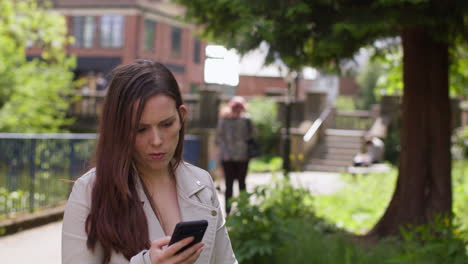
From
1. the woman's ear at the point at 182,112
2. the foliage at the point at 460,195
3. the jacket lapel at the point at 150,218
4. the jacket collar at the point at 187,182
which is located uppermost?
the woman's ear at the point at 182,112

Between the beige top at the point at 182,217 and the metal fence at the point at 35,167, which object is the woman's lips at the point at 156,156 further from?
the metal fence at the point at 35,167

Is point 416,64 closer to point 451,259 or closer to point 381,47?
point 381,47

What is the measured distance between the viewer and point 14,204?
9.85 m

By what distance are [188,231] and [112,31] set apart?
42.1 meters

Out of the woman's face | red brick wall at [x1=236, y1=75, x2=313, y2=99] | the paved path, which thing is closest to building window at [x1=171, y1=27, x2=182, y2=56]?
red brick wall at [x1=236, y1=75, x2=313, y2=99]

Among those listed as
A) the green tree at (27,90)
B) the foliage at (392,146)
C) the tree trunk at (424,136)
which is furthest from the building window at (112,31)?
the tree trunk at (424,136)

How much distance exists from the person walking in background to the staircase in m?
14.0

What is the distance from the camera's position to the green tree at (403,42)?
23.2ft

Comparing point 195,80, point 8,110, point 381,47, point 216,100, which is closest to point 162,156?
point 381,47

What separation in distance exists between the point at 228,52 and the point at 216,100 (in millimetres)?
16472

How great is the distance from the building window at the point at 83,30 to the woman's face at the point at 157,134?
42.3 m

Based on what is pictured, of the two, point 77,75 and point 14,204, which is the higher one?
point 77,75

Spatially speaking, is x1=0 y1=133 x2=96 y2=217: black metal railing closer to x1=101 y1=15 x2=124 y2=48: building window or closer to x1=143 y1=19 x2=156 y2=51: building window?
x1=101 y1=15 x2=124 y2=48: building window

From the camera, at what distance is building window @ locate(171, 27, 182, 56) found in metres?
45.5
